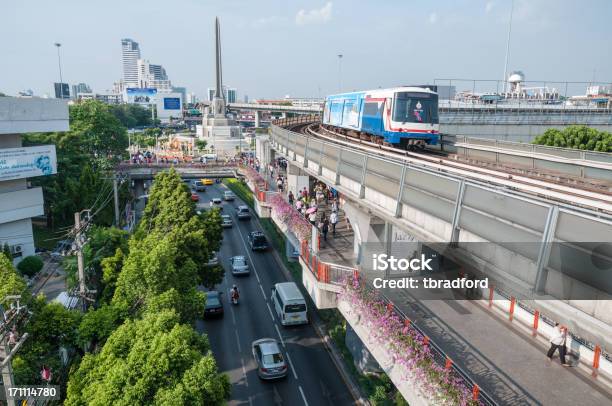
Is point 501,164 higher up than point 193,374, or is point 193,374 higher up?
point 501,164

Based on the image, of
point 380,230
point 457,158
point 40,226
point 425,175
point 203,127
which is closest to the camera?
point 425,175

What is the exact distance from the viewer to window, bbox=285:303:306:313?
2273 centimetres

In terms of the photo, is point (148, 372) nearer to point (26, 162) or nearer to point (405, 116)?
point (405, 116)

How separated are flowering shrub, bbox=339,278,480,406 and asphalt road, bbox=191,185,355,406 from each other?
7.24 meters

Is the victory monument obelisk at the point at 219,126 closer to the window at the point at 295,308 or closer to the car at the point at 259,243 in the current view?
the car at the point at 259,243

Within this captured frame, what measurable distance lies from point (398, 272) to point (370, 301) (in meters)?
3.75

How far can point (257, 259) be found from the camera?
111 feet

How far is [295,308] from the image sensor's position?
74.7 ft

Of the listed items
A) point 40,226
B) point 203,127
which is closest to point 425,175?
point 40,226

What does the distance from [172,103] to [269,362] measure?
151 m

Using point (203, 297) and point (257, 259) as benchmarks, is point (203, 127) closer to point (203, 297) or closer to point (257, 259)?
point (257, 259)

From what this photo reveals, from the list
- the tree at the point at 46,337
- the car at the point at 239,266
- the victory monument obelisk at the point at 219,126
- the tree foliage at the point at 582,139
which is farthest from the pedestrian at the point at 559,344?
the victory monument obelisk at the point at 219,126

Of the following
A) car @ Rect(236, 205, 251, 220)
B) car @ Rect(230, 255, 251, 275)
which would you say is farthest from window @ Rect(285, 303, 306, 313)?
car @ Rect(236, 205, 251, 220)

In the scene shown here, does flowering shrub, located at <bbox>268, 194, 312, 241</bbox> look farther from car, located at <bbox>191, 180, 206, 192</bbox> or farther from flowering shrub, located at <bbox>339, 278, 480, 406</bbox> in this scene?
car, located at <bbox>191, 180, 206, 192</bbox>
